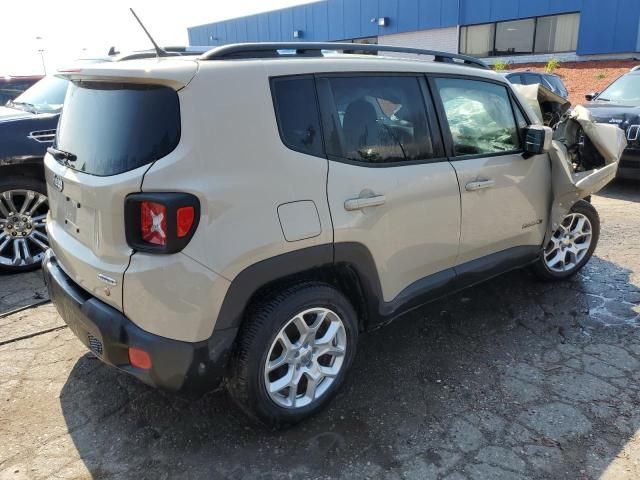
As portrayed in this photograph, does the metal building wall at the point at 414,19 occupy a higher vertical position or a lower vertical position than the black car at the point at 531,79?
higher

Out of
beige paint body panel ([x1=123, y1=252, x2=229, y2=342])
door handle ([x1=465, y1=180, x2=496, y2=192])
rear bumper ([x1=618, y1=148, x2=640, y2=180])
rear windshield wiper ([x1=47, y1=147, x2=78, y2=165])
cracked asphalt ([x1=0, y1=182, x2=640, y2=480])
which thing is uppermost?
rear windshield wiper ([x1=47, y1=147, x2=78, y2=165])

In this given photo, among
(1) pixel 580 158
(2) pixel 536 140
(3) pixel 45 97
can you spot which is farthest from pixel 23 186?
(1) pixel 580 158

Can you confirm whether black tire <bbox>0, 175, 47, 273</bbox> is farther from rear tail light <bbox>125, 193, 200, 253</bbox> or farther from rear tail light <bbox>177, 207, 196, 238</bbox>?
rear tail light <bbox>177, 207, 196, 238</bbox>

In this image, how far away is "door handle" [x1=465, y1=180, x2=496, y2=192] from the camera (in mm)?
3162

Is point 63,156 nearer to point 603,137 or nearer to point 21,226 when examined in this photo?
point 21,226

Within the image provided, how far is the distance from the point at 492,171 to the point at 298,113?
149 cm

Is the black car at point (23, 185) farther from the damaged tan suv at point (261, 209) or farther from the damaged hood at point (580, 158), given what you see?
the damaged hood at point (580, 158)

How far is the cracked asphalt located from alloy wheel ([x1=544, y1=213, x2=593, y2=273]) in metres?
0.55

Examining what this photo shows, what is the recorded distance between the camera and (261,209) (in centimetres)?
228

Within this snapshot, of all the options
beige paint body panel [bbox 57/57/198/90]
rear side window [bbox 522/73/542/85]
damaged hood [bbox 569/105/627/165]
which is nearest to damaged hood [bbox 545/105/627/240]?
damaged hood [bbox 569/105/627/165]

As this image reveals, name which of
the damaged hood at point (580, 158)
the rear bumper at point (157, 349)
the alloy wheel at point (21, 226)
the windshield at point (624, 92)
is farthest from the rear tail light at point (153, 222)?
the windshield at point (624, 92)

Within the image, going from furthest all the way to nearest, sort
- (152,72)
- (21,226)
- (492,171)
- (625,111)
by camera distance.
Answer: (625,111) < (21,226) < (492,171) < (152,72)

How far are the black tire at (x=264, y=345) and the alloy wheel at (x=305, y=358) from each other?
42mm

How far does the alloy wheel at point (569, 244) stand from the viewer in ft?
14.0
